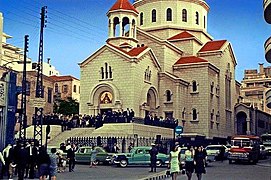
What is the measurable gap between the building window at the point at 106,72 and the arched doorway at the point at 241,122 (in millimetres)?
23360

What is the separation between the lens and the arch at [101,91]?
48.4 meters

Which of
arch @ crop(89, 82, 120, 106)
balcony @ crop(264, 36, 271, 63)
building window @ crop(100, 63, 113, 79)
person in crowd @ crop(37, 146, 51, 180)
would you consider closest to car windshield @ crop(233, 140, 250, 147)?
balcony @ crop(264, 36, 271, 63)

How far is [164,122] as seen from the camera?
4581 centimetres

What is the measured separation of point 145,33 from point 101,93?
1135 cm

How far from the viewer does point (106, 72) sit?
49938mm

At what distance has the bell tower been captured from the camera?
5266 centimetres

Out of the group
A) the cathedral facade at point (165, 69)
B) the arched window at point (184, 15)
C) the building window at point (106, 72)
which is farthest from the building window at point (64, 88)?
the building window at point (106, 72)

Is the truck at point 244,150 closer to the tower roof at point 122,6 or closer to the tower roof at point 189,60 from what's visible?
the tower roof at point 189,60

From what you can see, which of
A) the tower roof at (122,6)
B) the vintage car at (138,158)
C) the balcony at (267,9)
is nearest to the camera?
the balcony at (267,9)

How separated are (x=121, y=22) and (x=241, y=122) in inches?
971

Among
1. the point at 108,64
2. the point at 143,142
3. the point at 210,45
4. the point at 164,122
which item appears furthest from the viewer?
the point at 210,45

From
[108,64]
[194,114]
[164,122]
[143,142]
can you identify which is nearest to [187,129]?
[194,114]

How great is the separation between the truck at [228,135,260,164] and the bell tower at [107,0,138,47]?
2183 centimetres

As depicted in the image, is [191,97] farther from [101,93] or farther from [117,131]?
[117,131]
